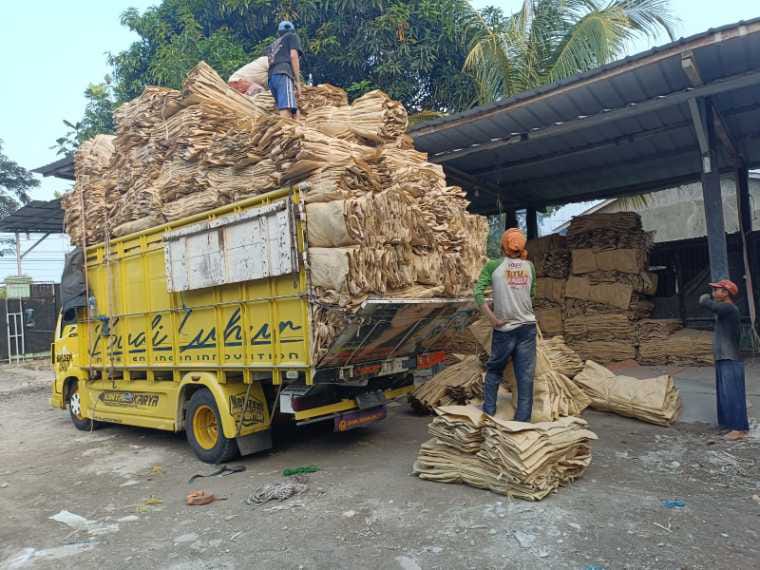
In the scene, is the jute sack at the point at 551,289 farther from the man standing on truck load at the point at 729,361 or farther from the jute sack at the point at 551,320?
the man standing on truck load at the point at 729,361

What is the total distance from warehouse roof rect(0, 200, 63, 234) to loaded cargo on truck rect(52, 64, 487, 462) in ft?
27.7

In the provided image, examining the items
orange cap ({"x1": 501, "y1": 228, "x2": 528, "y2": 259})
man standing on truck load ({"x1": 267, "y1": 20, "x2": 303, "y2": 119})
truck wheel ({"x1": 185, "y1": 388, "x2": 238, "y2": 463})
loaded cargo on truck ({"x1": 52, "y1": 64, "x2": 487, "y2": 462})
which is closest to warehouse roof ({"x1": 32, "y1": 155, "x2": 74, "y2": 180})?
loaded cargo on truck ({"x1": 52, "y1": 64, "x2": 487, "y2": 462})

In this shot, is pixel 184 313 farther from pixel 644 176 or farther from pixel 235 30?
pixel 235 30

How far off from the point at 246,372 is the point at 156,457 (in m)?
1.99

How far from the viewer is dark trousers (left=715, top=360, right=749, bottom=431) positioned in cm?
640

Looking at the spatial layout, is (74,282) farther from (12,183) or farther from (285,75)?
(12,183)

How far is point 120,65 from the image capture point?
17.5 meters

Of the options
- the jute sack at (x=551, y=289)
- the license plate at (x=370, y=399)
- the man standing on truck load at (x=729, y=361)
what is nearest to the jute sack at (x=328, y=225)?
the license plate at (x=370, y=399)

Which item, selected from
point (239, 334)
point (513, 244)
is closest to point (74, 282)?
point (239, 334)

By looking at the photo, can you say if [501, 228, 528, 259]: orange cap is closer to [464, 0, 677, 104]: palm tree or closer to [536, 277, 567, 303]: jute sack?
[536, 277, 567, 303]: jute sack

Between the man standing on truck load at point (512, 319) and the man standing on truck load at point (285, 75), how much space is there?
350cm

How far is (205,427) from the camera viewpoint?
690 centimetres

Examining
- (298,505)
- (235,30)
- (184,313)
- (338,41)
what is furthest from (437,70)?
(298,505)

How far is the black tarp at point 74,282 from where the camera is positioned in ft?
27.7
